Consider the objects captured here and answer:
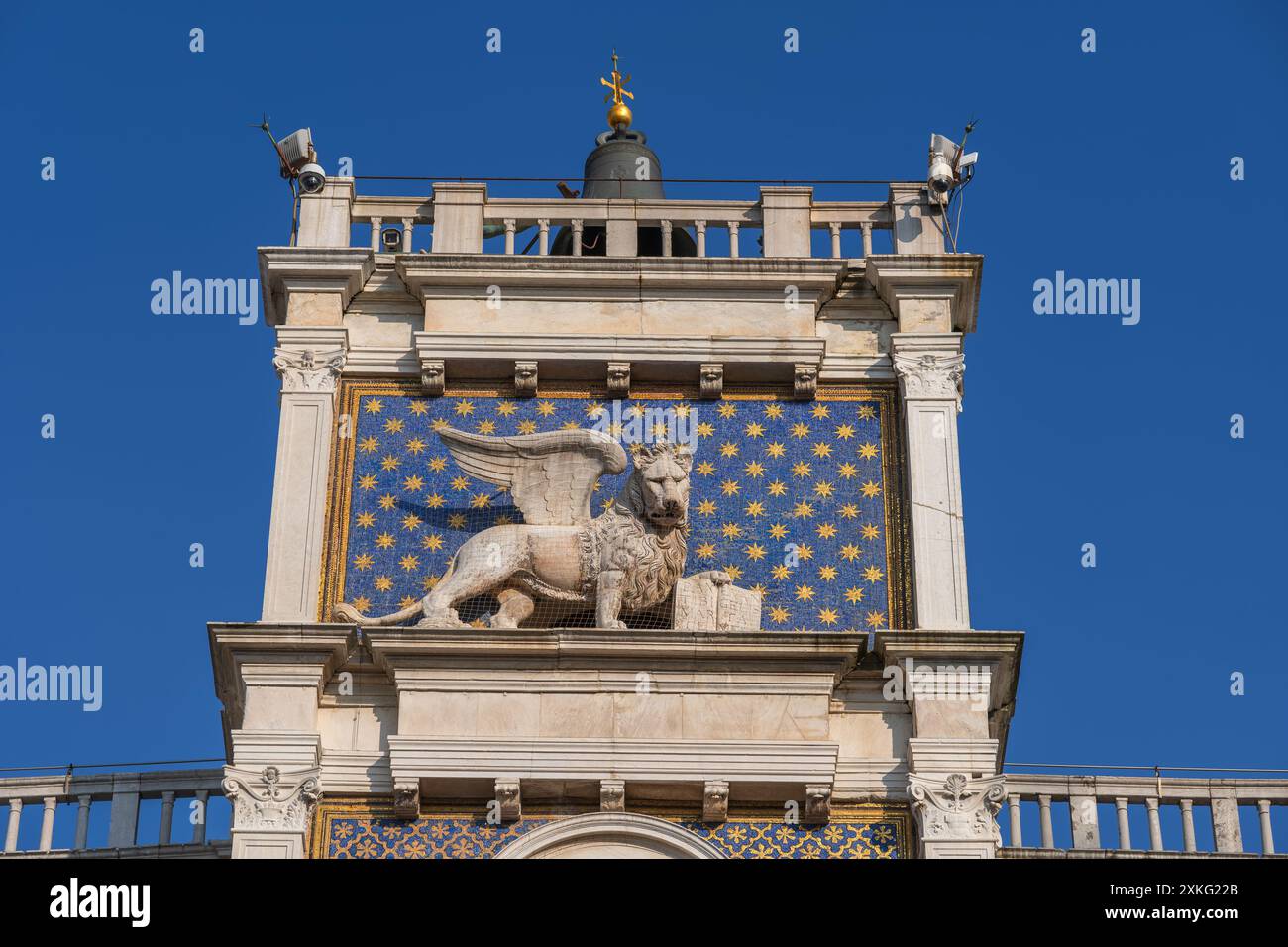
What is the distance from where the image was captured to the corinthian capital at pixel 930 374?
22672 mm

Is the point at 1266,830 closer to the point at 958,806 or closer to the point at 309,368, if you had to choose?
the point at 958,806

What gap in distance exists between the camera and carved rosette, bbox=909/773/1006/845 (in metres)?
20.3

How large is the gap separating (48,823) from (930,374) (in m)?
7.41

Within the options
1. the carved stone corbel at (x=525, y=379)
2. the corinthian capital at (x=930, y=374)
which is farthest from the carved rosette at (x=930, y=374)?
the carved stone corbel at (x=525, y=379)

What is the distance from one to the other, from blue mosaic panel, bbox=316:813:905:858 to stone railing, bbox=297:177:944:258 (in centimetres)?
515

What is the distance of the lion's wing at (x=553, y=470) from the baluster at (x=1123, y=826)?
175 inches

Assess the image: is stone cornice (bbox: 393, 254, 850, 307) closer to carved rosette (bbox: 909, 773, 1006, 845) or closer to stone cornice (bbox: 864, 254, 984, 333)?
stone cornice (bbox: 864, 254, 984, 333)

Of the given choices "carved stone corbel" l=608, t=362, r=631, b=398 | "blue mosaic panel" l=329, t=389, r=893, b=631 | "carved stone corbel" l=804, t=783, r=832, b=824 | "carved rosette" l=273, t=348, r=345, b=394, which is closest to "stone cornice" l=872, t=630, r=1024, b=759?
"blue mosaic panel" l=329, t=389, r=893, b=631

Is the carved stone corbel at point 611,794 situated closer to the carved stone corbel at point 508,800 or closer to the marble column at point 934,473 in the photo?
the carved stone corbel at point 508,800

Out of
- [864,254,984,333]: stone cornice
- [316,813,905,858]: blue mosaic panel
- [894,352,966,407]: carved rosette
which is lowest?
[316,813,905,858]: blue mosaic panel

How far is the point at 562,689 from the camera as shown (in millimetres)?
20906

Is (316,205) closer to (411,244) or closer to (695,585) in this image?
(411,244)

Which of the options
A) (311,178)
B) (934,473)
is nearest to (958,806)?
(934,473)
